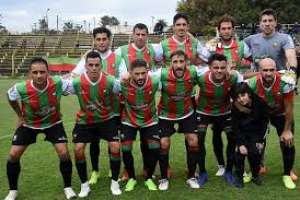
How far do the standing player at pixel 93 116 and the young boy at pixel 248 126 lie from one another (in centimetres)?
160

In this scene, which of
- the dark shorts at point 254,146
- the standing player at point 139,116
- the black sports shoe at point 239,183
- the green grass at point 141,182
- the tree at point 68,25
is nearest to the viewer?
the green grass at point 141,182

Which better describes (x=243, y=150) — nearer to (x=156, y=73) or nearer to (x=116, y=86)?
(x=156, y=73)

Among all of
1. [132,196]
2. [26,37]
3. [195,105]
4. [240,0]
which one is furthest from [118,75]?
[26,37]

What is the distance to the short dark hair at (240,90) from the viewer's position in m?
7.05

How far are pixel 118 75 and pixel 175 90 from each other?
2.99 ft

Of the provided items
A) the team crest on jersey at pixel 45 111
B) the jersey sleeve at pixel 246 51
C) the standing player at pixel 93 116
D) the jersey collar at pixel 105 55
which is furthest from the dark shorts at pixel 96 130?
the jersey sleeve at pixel 246 51

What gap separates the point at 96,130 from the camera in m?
7.04

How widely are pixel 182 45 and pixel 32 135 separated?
245 cm

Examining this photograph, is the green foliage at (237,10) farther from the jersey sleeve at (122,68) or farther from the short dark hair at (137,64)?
the short dark hair at (137,64)

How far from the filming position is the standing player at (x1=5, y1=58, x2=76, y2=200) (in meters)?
6.58

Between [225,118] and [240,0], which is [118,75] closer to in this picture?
[225,118]

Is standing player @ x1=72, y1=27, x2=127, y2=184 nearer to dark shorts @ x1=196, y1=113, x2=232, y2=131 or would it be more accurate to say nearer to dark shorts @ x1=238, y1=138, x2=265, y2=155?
dark shorts @ x1=196, y1=113, x2=232, y2=131

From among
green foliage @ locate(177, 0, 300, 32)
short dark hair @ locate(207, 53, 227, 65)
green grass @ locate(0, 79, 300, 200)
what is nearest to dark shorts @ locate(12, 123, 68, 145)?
green grass @ locate(0, 79, 300, 200)

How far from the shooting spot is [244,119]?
23.7 feet
